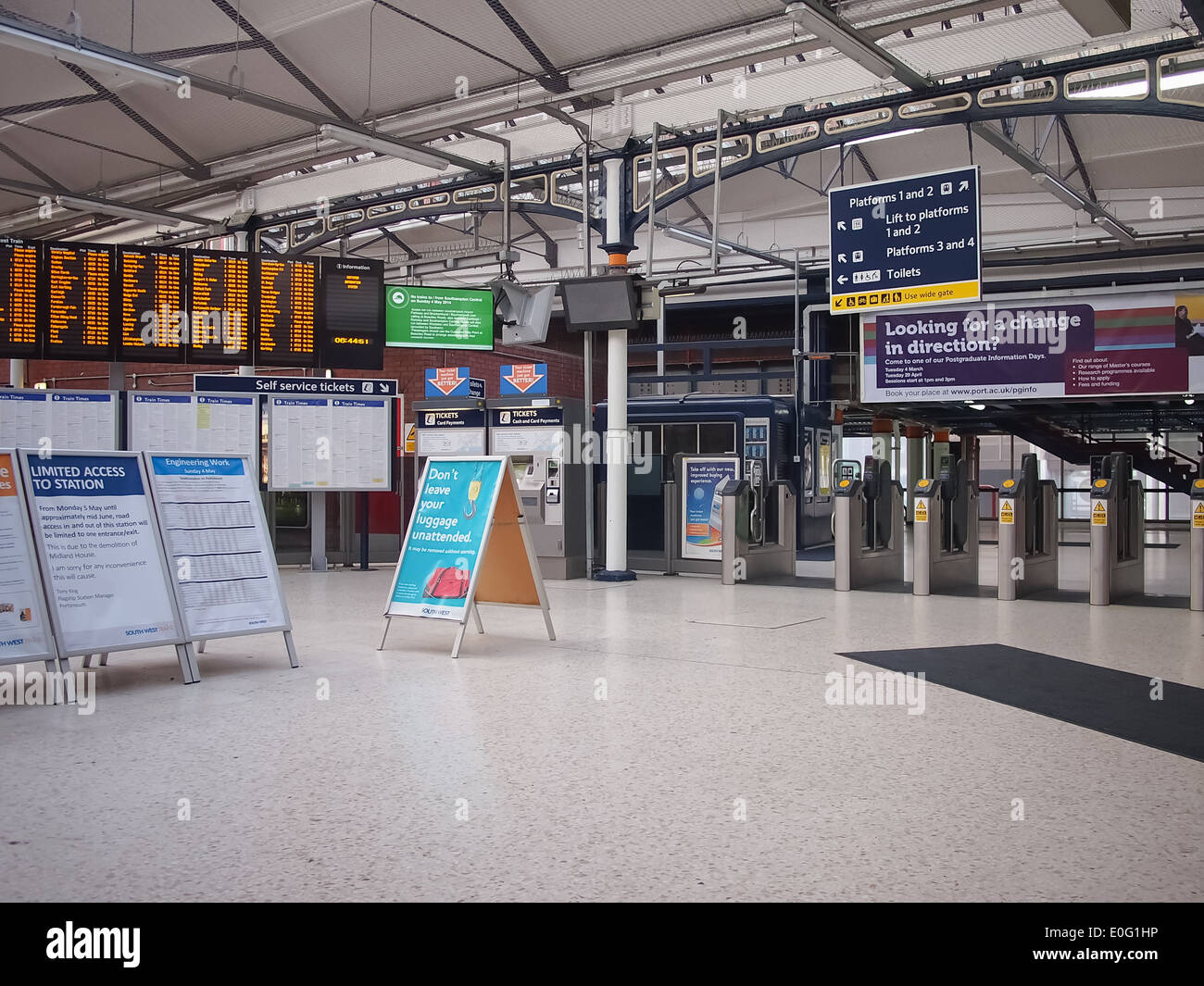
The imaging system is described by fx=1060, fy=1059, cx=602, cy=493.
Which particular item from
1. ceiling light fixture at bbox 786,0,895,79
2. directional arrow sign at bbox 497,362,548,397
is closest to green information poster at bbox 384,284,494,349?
directional arrow sign at bbox 497,362,548,397

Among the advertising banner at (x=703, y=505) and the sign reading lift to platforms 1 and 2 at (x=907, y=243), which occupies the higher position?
the sign reading lift to platforms 1 and 2 at (x=907, y=243)

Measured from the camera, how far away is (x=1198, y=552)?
9039 millimetres

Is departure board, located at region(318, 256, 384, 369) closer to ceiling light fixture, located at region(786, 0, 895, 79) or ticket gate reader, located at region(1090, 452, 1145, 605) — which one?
ceiling light fixture, located at region(786, 0, 895, 79)

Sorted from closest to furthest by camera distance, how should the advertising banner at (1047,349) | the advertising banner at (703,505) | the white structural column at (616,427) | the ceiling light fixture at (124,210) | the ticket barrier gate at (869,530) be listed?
the ticket barrier gate at (869,530) → the white structural column at (616,427) → the advertising banner at (1047,349) → the advertising banner at (703,505) → the ceiling light fixture at (124,210)

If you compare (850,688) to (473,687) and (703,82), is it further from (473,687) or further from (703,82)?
(703,82)

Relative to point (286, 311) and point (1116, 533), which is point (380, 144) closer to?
point (286, 311)

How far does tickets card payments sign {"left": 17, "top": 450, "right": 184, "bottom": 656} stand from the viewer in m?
5.23

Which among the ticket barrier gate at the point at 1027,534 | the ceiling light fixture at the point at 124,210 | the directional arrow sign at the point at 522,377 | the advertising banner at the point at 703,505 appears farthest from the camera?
the directional arrow sign at the point at 522,377

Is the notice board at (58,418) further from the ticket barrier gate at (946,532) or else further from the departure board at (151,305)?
the ticket barrier gate at (946,532)

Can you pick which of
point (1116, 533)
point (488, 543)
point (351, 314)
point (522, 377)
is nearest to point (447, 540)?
point (488, 543)

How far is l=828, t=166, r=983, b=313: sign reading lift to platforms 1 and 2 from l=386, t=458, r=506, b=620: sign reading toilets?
15.7ft

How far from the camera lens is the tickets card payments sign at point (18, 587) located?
5012 mm

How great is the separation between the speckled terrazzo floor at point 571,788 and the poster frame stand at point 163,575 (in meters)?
0.16

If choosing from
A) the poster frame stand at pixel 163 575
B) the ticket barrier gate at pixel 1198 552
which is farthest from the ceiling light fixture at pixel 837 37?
the poster frame stand at pixel 163 575
